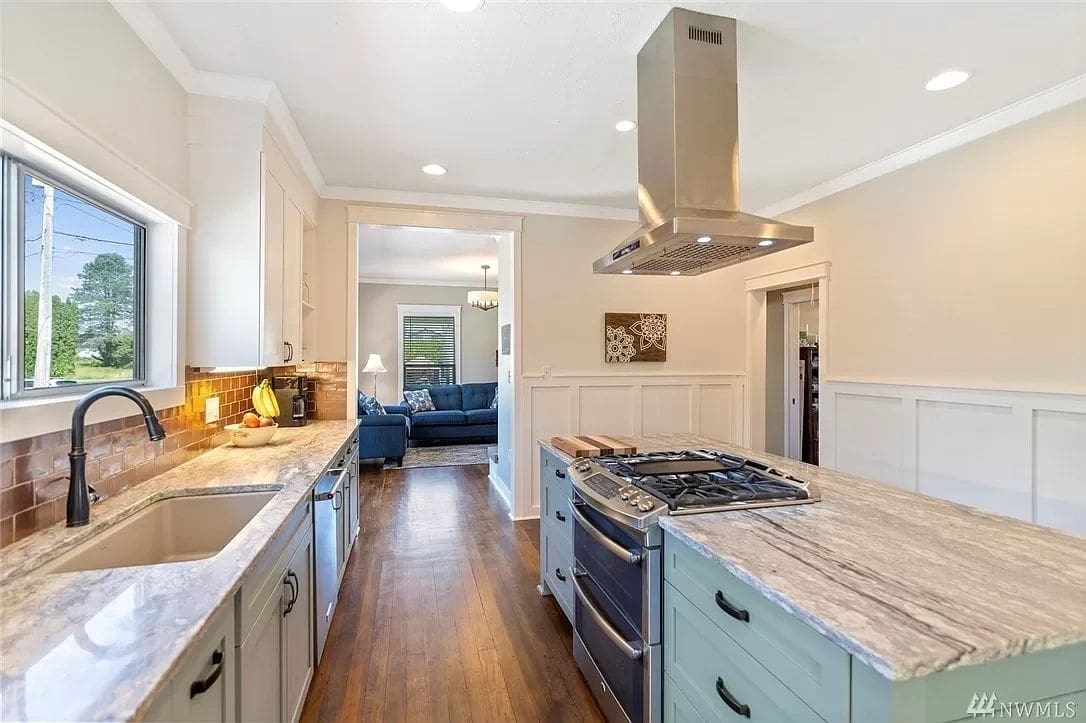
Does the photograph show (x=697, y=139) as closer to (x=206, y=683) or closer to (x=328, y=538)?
(x=206, y=683)

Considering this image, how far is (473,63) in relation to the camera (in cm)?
215

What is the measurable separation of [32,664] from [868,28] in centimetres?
303

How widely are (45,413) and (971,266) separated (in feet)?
13.5

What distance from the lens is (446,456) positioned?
6.62m

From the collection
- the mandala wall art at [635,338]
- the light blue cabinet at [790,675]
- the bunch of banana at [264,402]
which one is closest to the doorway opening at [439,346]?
the mandala wall art at [635,338]

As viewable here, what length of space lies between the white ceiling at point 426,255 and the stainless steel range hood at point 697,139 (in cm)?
256

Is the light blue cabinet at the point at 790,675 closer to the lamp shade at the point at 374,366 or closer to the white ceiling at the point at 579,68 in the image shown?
the white ceiling at the point at 579,68

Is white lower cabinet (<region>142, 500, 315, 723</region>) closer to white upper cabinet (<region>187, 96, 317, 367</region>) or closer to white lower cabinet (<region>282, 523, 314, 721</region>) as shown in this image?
white lower cabinet (<region>282, 523, 314, 721</region>)

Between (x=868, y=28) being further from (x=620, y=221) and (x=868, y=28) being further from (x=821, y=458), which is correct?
(x=821, y=458)

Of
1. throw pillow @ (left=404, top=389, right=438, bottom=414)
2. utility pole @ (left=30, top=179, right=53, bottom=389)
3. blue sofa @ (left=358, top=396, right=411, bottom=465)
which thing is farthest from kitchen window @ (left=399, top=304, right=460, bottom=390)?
utility pole @ (left=30, top=179, right=53, bottom=389)

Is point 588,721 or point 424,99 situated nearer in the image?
point 588,721

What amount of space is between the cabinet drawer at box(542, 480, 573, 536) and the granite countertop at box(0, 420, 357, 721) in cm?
122

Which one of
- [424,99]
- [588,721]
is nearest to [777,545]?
[588,721]

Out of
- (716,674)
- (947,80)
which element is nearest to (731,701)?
(716,674)
